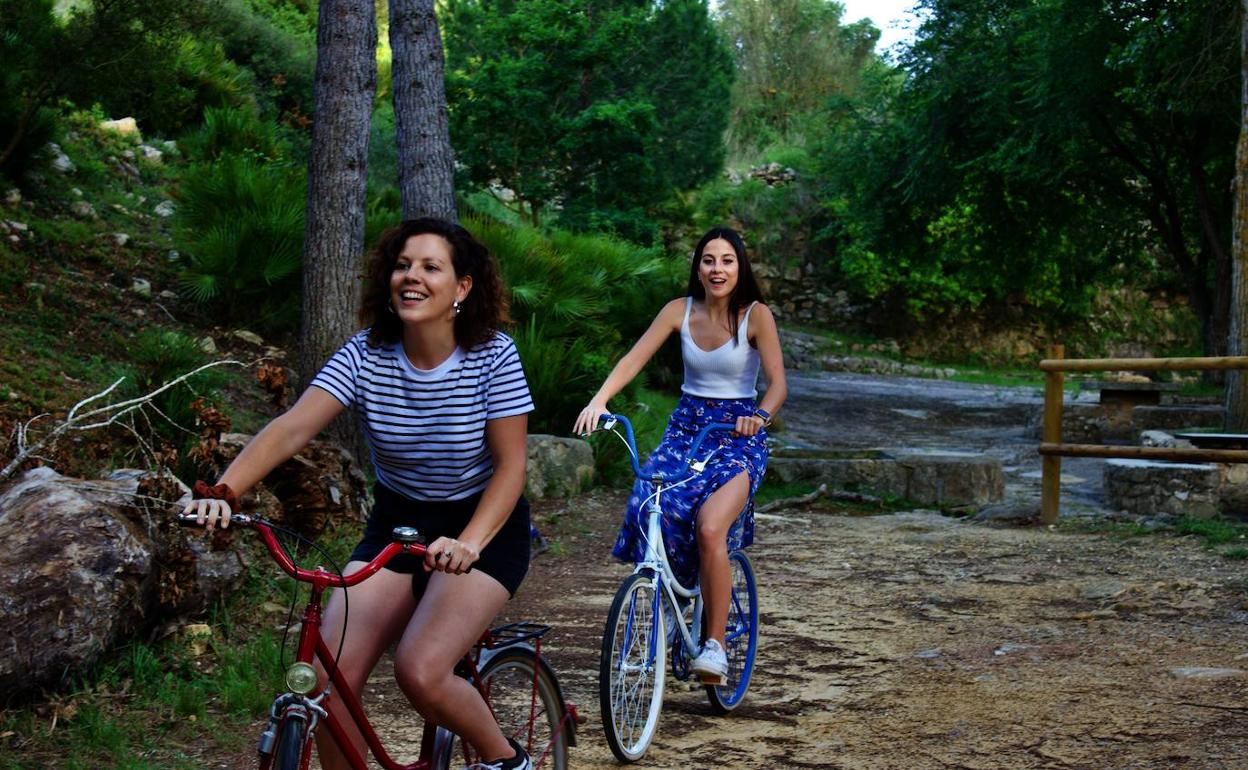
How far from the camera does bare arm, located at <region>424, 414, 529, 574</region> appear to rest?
296 cm

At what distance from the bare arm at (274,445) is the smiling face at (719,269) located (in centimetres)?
233

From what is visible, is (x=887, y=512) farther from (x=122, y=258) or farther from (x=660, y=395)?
(x=122, y=258)

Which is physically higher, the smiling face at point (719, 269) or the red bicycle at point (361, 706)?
the smiling face at point (719, 269)

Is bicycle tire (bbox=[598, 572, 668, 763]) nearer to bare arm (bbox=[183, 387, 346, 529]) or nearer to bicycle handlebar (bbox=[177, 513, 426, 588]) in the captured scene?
bare arm (bbox=[183, 387, 346, 529])

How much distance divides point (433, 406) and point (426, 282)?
292 millimetres

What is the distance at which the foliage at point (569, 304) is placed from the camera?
11.9 meters

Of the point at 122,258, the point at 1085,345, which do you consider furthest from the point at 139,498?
the point at 1085,345

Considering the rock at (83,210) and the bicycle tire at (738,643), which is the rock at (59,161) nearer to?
the rock at (83,210)

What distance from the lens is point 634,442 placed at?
15.2ft

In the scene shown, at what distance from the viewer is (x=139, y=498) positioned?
18.0 feet

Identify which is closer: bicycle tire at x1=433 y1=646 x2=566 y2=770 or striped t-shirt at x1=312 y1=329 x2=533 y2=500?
striped t-shirt at x1=312 y1=329 x2=533 y2=500

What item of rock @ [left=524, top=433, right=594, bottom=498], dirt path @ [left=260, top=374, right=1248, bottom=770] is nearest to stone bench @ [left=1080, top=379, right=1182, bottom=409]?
dirt path @ [left=260, top=374, right=1248, bottom=770]

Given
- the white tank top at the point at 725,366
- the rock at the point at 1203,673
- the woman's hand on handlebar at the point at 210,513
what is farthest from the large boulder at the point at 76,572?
the rock at the point at 1203,673

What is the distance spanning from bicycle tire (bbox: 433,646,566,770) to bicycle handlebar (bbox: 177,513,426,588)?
67 centimetres
